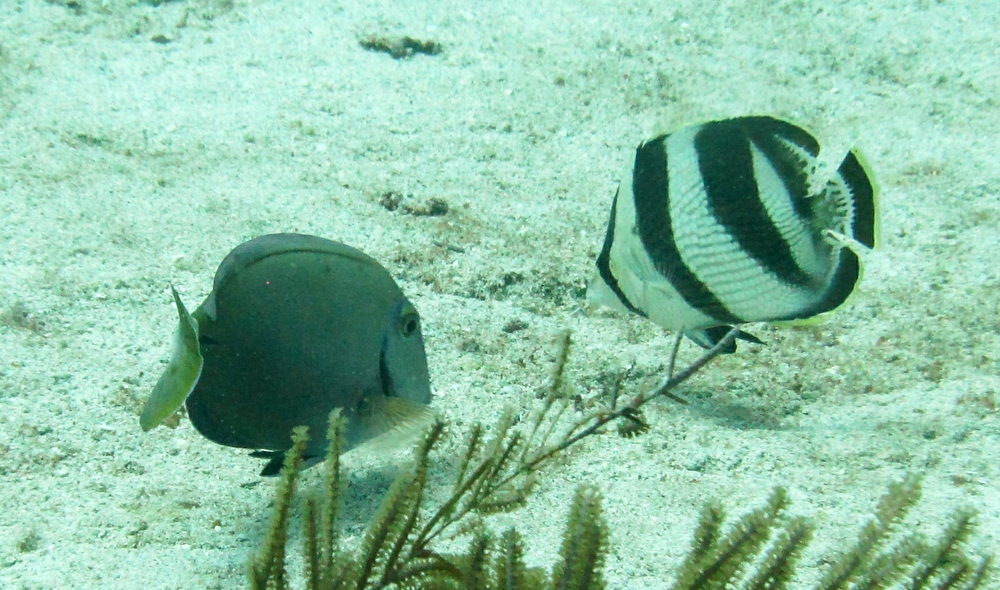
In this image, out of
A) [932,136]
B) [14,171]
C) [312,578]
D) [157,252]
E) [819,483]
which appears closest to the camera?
[312,578]

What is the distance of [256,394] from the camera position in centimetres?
204

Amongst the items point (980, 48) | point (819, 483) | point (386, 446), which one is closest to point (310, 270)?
point (386, 446)

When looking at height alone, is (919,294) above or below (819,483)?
above

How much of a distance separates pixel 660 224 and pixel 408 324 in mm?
836

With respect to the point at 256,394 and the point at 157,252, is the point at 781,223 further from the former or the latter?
the point at 157,252

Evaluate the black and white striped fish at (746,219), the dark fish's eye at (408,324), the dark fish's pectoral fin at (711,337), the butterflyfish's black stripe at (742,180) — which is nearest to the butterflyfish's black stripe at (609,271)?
the black and white striped fish at (746,219)

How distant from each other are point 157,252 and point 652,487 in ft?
9.62

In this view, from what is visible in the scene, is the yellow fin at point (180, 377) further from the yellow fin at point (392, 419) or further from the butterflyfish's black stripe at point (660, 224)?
the butterflyfish's black stripe at point (660, 224)

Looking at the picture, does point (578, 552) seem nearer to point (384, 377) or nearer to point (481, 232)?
point (384, 377)

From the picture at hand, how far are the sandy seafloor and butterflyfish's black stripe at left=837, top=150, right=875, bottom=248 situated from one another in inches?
18.9

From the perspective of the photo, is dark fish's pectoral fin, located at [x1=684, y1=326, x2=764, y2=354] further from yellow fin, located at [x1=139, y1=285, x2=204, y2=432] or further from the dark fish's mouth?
yellow fin, located at [x1=139, y1=285, x2=204, y2=432]

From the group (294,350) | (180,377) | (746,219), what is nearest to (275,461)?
(294,350)

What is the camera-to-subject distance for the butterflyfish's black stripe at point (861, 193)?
79.7 inches

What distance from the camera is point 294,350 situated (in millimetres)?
2041
